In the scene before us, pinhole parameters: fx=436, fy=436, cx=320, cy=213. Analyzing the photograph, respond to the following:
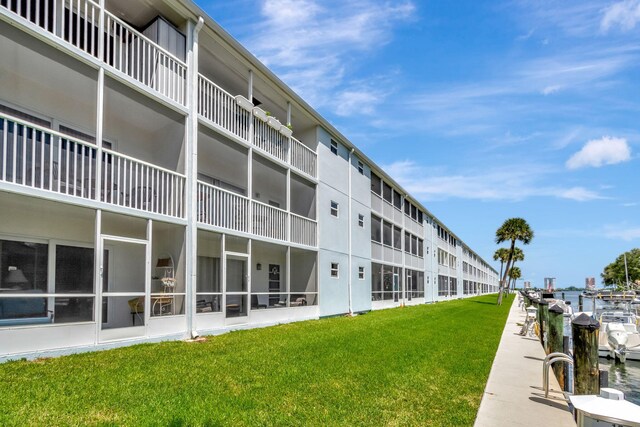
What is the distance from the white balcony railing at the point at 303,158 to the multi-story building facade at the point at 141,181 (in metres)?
0.09

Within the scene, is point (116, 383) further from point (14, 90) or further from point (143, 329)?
point (14, 90)

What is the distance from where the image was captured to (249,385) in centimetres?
661

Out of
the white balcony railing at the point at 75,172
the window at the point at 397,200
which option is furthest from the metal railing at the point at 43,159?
the window at the point at 397,200

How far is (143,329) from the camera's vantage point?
9883mm

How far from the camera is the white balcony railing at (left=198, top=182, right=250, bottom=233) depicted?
12062 mm

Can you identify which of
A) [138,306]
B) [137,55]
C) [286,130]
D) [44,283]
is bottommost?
[138,306]

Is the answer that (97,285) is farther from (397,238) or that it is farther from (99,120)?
(397,238)

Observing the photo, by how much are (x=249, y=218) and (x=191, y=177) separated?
2945 mm

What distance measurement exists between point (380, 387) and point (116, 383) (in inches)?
153

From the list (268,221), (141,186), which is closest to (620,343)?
(268,221)

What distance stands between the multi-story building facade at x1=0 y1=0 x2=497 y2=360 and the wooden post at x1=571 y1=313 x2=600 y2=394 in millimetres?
8383

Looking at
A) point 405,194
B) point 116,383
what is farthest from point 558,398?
point 405,194

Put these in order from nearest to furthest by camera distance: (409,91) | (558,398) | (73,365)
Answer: (558,398), (73,365), (409,91)

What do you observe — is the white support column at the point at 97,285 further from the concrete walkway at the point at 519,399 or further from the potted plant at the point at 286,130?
the potted plant at the point at 286,130
